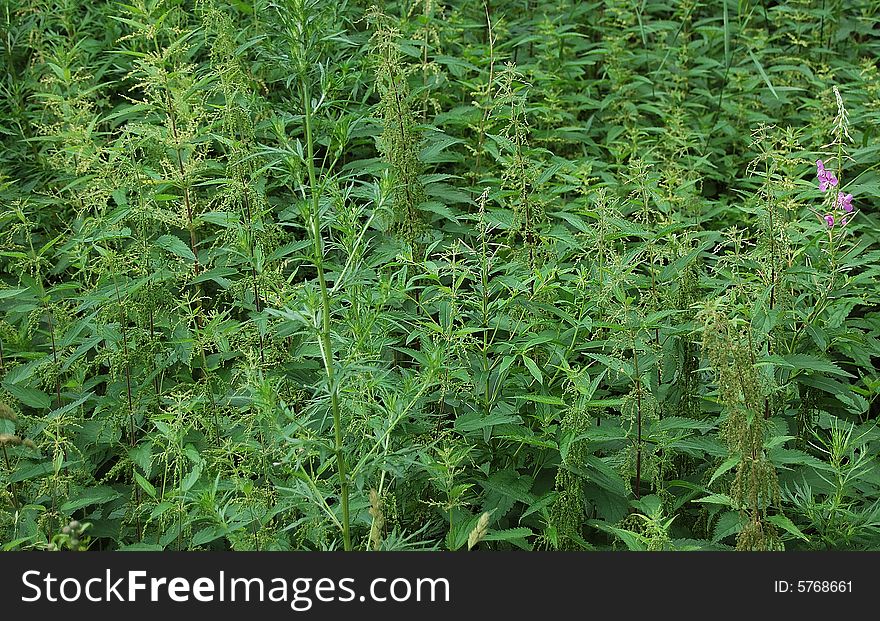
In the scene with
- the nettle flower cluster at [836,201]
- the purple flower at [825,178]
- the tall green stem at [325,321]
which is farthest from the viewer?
the purple flower at [825,178]

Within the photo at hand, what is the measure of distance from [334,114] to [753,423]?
2496mm

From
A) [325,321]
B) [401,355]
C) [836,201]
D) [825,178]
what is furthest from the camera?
[401,355]

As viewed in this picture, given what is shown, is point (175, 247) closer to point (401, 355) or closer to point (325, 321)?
point (401, 355)

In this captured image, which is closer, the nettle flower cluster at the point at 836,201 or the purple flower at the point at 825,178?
the nettle flower cluster at the point at 836,201

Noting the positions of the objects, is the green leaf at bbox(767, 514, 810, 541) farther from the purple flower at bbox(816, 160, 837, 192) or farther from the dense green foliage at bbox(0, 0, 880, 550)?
the purple flower at bbox(816, 160, 837, 192)

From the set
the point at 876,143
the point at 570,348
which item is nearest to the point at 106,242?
the point at 570,348

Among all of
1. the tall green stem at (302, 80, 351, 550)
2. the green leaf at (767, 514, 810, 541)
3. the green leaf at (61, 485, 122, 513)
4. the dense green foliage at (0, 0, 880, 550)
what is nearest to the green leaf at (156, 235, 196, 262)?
the dense green foliage at (0, 0, 880, 550)

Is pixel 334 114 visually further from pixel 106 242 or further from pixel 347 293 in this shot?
pixel 347 293

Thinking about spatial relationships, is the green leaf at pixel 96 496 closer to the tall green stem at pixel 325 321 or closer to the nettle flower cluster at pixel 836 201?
the tall green stem at pixel 325 321

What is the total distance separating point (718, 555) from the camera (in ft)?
9.22

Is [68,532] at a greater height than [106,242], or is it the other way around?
[106,242]

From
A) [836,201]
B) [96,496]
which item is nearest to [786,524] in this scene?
[836,201]

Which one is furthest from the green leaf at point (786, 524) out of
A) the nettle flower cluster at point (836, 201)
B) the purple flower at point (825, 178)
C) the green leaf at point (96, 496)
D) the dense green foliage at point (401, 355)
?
the green leaf at point (96, 496)

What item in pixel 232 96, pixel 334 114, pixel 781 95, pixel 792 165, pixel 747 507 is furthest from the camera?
pixel 781 95
